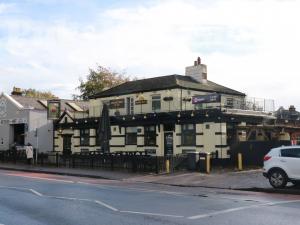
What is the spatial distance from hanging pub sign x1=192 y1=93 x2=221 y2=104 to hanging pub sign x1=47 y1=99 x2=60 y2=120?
15.6m

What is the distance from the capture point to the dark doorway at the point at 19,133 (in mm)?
48969

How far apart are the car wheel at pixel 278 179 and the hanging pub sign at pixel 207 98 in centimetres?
1394

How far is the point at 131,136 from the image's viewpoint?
38438 millimetres

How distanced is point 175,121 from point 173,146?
184 cm

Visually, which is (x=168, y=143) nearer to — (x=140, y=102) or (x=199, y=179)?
(x=140, y=102)

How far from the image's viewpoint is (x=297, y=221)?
34.6 feet

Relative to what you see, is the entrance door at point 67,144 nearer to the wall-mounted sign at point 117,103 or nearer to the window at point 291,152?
the wall-mounted sign at point 117,103

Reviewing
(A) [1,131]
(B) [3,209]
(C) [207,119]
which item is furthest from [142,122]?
(B) [3,209]

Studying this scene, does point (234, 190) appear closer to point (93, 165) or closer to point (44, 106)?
point (93, 165)

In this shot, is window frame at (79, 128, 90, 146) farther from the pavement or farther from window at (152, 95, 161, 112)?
the pavement

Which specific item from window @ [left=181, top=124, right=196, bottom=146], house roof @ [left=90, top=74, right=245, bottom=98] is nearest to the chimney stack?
house roof @ [left=90, top=74, right=245, bottom=98]

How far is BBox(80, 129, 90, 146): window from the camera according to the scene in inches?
1663

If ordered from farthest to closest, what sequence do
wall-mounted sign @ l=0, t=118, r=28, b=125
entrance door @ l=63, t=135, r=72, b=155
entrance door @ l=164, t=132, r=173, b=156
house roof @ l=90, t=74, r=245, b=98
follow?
wall-mounted sign @ l=0, t=118, r=28, b=125 → entrance door @ l=63, t=135, r=72, b=155 → house roof @ l=90, t=74, r=245, b=98 → entrance door @ l=164, t=132, r=173, b=156

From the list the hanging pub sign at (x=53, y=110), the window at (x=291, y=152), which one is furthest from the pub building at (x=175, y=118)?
the window at (x=291, y=152)
